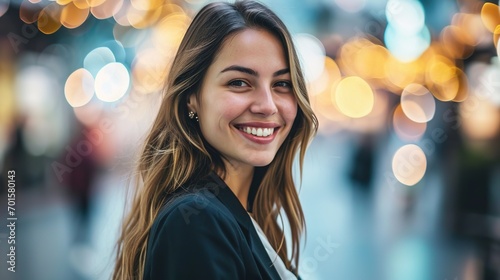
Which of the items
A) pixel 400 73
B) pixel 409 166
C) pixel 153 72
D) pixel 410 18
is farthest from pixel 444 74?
pixel 153 72

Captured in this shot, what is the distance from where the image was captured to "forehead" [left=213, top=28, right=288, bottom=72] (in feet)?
5.10

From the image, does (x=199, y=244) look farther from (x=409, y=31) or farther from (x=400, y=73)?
(x=400, y=73)

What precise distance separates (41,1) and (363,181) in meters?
7.97

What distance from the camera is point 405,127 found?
24.2 metres

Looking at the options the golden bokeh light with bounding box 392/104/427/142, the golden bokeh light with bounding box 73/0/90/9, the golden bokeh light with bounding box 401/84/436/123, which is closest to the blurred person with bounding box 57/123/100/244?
the golden bokeh light with bounding box 73/0/90/9

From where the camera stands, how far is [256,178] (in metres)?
1.91

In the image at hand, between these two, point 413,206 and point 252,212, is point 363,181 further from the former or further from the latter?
point 252,212

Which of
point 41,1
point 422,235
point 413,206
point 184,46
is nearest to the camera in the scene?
point 184,46

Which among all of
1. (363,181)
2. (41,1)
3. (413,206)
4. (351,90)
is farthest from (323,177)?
(351,90)

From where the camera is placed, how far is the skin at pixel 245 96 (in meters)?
1.55

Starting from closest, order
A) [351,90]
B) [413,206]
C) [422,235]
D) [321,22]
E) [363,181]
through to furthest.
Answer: [422,235] < [413,206] < [363,181] < [321,22] < [351,90]

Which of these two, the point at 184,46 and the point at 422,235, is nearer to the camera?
the point at 184,46

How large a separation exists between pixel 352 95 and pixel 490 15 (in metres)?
21.4

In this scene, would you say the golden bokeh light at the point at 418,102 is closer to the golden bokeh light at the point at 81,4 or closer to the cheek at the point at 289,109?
the golden bokeh light at the point at 81,4
